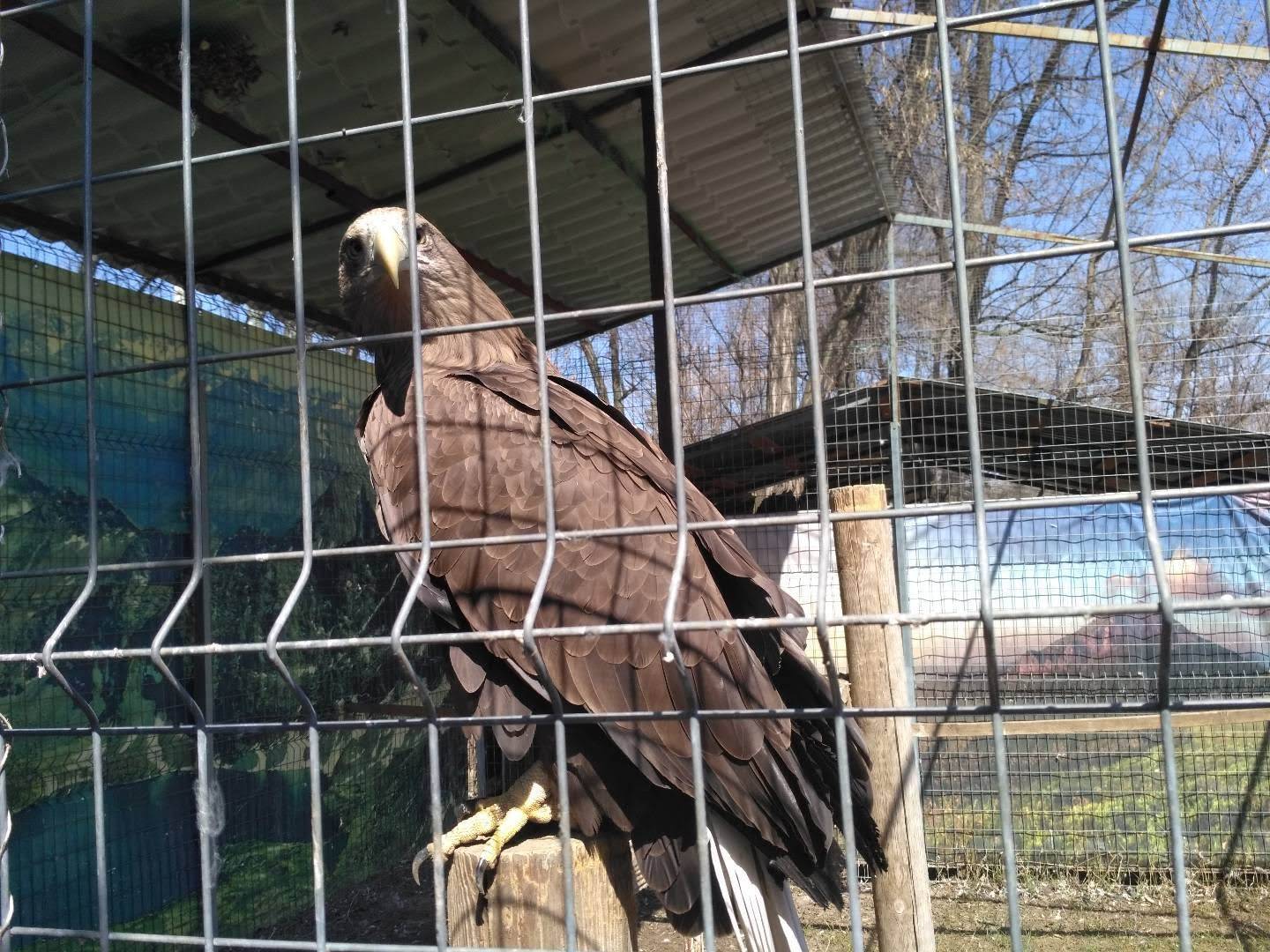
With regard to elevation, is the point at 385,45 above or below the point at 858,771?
above

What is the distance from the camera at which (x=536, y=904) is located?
1.85 metres

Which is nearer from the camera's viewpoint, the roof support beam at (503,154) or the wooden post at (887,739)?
the wooden post at (887,739)

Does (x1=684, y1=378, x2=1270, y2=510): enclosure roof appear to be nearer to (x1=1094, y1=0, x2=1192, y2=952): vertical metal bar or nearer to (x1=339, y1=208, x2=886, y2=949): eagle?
(x1=339, y1=208, x2=886, y2=949): eagle

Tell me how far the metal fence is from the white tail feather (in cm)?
64

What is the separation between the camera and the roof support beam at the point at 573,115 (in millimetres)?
3736

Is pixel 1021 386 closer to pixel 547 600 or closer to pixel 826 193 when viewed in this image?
pixel 826 193

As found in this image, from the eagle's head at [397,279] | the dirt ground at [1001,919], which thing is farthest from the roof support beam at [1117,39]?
the dirt ground at [1001,919]

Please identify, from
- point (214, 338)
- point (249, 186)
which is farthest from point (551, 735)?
point (214, 338)

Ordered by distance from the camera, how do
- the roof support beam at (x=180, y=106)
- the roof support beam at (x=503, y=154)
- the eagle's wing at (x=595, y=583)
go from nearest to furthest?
the eagle's wing at (x=595, y=583) < the roof support beam at (x=180, y=106) < the roof support beam at (x=503, y=154)

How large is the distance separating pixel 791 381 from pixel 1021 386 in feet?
7.67

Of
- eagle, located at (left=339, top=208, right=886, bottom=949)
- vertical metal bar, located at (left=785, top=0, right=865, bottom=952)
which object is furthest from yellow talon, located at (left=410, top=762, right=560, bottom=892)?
vertical metal bar, located at (left=785, top=0, right=865, bottom=952)

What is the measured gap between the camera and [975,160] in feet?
36.3

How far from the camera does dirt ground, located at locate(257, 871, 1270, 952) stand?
568cm

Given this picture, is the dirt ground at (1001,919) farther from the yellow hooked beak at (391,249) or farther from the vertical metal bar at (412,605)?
the vertical metal bar at (412,605)
